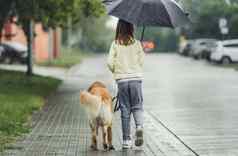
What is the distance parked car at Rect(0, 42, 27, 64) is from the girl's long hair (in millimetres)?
36201

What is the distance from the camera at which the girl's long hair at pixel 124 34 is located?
10500 mm

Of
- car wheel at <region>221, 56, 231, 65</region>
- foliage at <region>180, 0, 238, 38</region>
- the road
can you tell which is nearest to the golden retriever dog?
the road

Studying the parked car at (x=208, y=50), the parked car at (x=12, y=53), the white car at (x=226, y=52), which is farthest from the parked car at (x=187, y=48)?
the parked car at (x=12, y=53)

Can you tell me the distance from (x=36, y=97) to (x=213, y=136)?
843 cm

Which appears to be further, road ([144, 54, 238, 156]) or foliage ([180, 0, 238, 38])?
foliage ([180, 0, 238, 38])

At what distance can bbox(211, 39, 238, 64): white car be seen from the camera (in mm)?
47875

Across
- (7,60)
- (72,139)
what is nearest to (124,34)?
(72,139)

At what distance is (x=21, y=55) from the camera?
47344 millimetres

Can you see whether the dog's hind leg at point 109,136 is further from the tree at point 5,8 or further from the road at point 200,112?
the tree at point 5,8

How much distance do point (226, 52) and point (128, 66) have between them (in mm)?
38159

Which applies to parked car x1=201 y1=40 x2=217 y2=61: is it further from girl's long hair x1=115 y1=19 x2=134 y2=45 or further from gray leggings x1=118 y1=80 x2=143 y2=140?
girl's long hair x1=115 y1=19 x2=134 y2=45

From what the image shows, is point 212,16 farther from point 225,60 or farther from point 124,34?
point 124,34

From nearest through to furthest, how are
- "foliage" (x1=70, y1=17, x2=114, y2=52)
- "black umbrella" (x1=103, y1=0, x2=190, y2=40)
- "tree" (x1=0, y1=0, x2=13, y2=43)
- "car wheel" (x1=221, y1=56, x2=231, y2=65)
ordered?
1. "black umbrella" (x1=103, y1=0, x2=190, y2=40)
2. "tree" (x1=0, y1=0, x2=13, y2=43)
3. "car wheel" (x1=221, y1=56, x2=231, y2=65)
4. "foliage" (x1=70, y1=17, x2=114, y2=52)

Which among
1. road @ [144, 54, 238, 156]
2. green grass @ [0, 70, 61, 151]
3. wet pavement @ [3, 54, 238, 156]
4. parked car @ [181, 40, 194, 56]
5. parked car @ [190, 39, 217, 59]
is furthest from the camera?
parked car @ [181, 40, 194, 56]
